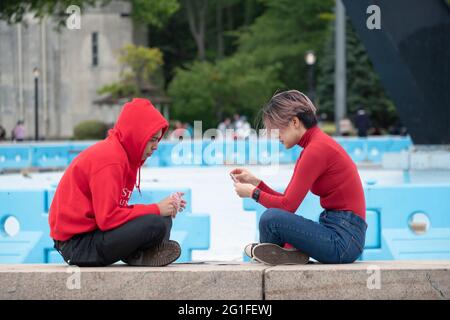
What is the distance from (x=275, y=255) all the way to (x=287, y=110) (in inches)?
34.9

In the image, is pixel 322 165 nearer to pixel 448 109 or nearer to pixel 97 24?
pixel 448 109

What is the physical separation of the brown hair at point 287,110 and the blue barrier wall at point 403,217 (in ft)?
11.6

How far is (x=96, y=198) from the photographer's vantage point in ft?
21.4

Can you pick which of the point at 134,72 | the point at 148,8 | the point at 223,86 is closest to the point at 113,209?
the point at 148,8

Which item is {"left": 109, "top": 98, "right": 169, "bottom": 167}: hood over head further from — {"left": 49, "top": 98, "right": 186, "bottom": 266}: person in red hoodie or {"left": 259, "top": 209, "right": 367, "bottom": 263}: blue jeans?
{"left": 259, "top": 209, "right": 367, "bottom": 263}: blue jeans

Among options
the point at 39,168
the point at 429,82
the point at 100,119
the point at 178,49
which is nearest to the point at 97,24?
the point at 100,119

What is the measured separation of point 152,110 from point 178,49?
245 feet

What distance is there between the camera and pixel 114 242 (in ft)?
21.7

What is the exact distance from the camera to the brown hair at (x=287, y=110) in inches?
272

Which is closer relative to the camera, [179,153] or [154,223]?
[154,223]

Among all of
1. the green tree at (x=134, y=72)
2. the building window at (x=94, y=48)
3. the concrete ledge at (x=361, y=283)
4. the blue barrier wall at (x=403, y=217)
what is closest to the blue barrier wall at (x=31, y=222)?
the blue barrier wall at (x=403, y=217)

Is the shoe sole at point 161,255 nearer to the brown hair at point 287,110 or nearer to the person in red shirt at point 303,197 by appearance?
the person in red shirt at point 303,197

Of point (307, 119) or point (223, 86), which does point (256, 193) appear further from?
point (223, 86)

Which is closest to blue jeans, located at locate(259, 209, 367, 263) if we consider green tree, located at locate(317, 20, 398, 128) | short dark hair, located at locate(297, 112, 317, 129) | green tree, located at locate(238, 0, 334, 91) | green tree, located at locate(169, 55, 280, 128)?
short dark hair, located at locate(297, 112, 317, 129)
